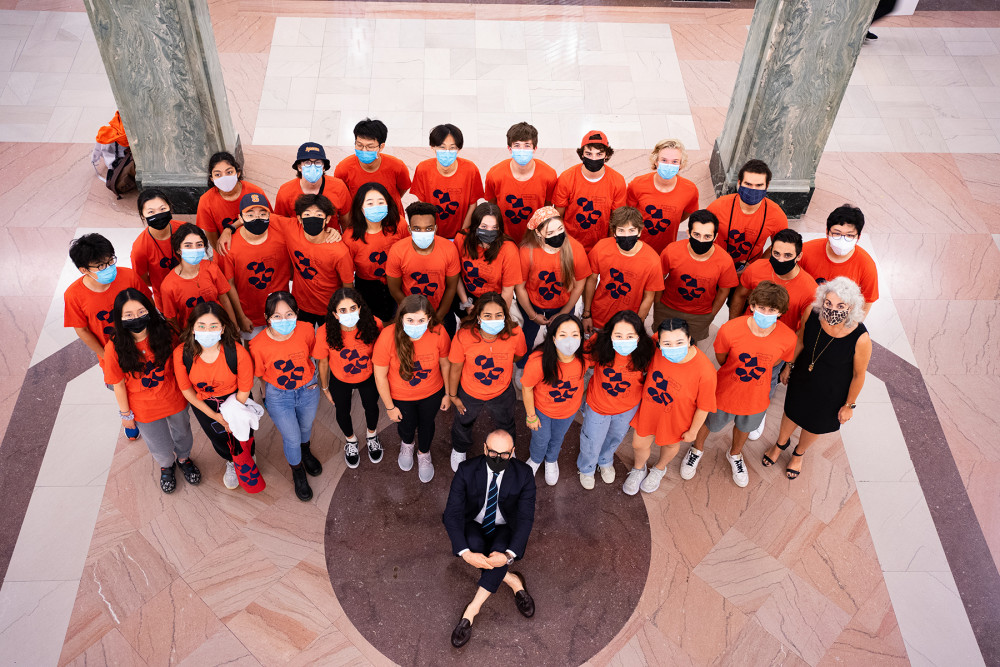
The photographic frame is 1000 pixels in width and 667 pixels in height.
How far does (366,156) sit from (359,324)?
65.6 inches

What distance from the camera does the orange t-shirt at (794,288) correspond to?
17.3 ft

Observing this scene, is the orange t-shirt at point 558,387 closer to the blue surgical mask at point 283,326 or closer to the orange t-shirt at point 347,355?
the orange t-shirt at point 347,355

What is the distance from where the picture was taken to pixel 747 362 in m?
5.06

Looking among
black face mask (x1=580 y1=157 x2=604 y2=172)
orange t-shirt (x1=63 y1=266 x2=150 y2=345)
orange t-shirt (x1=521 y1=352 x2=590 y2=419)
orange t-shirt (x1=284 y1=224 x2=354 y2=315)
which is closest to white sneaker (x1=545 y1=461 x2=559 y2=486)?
orange t-shirt (x1=521 y1=352 x2=590 y2=419)

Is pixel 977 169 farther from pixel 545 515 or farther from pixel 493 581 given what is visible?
pixel 493 581

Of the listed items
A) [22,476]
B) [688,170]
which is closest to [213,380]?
[22,476]

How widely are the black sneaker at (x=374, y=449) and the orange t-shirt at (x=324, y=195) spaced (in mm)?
1586

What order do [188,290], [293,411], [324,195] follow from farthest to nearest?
1. [324,195]
2. [293,411]
3. [188,290]

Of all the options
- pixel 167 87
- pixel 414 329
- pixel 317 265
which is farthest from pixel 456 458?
pixel 167 87

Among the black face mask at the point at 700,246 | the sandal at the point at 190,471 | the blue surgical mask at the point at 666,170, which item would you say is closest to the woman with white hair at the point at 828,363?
the black face mask at the point at 700,246

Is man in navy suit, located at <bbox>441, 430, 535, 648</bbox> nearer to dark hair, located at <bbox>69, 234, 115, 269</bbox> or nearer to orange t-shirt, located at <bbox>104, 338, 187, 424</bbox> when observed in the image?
orange t-shirt, located at <bbox>104, 338, 187, 424</bbox>

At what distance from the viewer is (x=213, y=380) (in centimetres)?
483

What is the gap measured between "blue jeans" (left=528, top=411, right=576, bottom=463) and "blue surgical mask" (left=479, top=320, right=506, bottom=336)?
0.77 meters

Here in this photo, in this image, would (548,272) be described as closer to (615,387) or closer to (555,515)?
(615,387)
